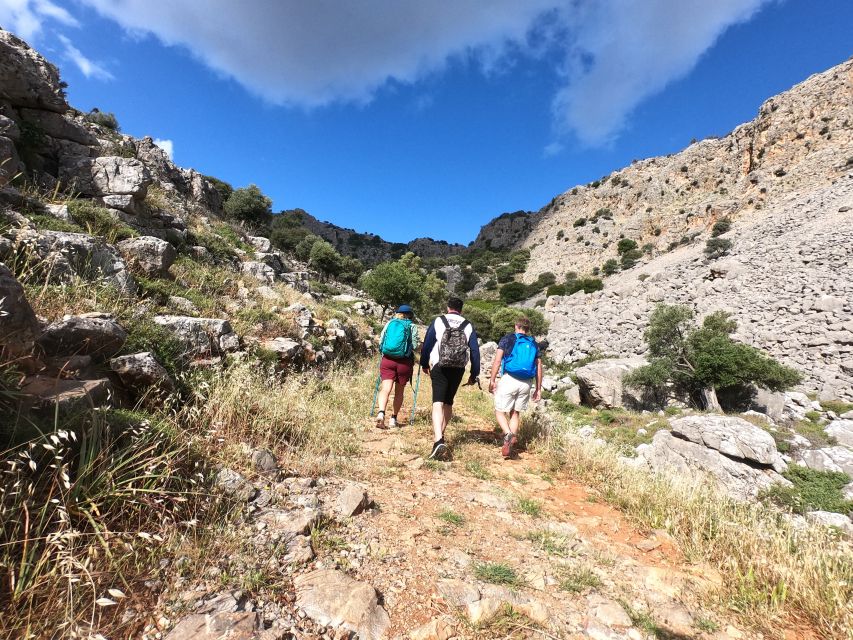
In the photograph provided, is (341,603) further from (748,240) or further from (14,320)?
(748,240)

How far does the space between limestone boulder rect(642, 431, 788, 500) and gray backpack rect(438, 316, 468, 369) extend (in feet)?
22.5

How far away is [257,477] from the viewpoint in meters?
3.00

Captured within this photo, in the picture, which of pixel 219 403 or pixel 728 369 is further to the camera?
pixel 728 369

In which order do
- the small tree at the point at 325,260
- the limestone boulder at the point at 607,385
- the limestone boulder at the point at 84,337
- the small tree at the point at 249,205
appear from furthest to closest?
the small tree at the point at 325,260, the small tree at the point at 249,205, the limestone boulder at the point at 607,385, the limestone boulder at the point at 84,337

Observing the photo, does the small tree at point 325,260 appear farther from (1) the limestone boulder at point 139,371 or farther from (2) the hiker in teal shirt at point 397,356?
(1) the limestone boulder at point 139,371

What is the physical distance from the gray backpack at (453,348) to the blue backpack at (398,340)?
0.89 metres

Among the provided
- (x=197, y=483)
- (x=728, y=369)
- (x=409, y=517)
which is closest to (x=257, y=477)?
(x=197, y=483)

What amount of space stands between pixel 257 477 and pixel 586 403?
16.5 m

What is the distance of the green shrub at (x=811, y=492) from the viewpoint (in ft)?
26.7

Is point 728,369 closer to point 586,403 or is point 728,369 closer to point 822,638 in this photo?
point 586,403

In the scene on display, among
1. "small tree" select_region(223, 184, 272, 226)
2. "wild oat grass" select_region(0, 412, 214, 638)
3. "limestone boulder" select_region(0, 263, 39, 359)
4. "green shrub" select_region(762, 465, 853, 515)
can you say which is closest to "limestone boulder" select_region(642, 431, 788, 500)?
"green shrub" select_region(762, 465, 853, 515)

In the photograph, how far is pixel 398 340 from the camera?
18.2 feet

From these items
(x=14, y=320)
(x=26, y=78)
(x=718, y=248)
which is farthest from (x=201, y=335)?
(x=718, y=248)

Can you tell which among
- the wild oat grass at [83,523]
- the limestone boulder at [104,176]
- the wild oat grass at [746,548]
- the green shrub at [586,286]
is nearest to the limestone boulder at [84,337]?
the wild oat grass at [83,523]
